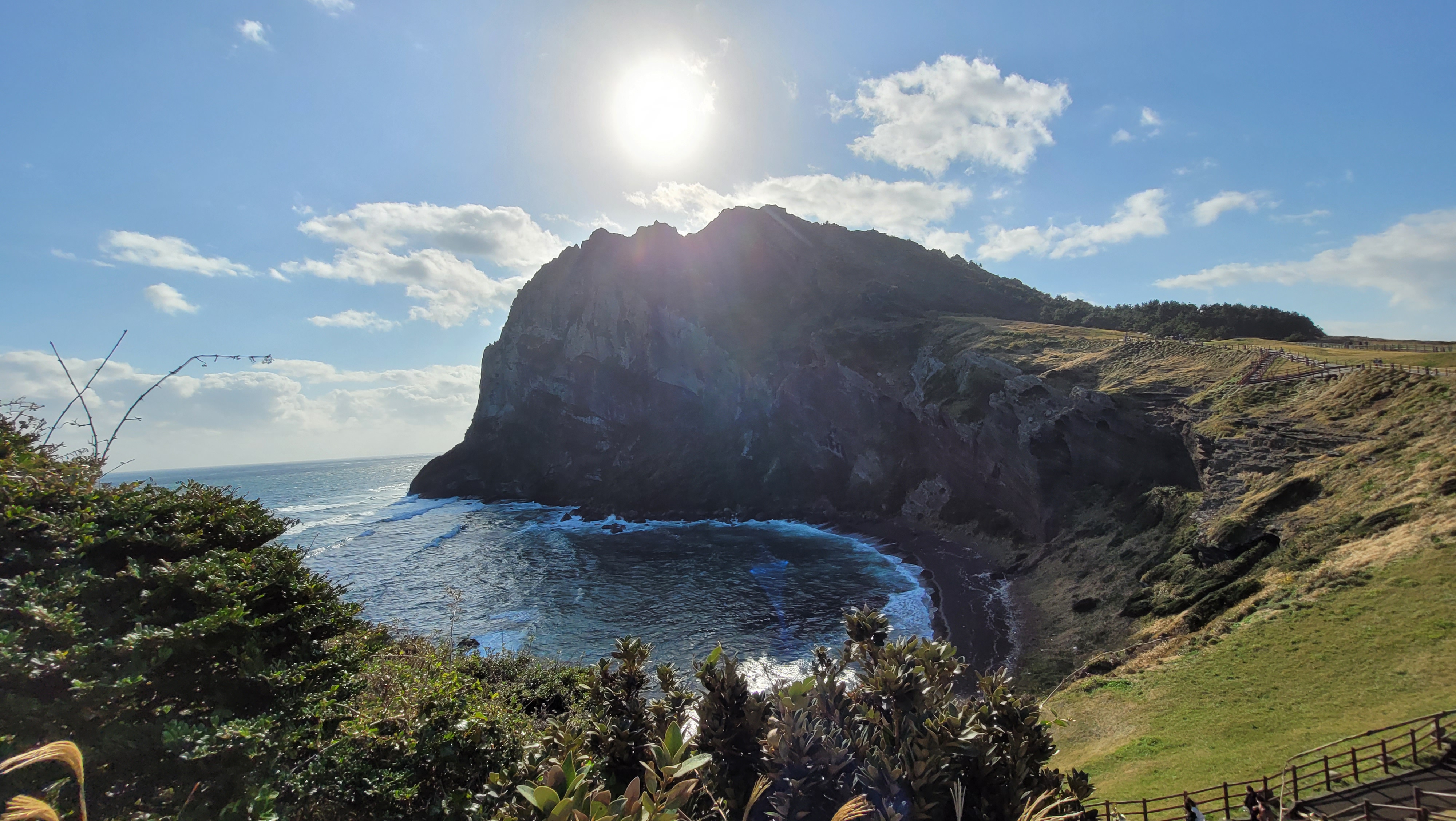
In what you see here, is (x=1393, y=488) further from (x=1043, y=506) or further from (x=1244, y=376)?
(x=1043, y=506)

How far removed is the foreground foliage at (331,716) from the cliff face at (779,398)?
129ft

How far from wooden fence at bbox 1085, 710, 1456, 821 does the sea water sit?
29.2 feet

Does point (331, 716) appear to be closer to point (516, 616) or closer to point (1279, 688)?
point (1279, 688)

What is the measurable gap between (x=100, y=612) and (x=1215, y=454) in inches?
1639

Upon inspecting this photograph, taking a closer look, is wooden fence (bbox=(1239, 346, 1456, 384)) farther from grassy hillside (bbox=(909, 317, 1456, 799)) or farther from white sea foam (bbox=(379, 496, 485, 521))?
white sea foam (bbox=(379, 496, 485, 521))

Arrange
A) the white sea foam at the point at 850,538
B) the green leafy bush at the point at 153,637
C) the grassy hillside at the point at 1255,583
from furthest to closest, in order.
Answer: the white sea foam at the point at 850,538
the grassy hillside at the point at 1255,583
the green leafy bush at the point at 153,637

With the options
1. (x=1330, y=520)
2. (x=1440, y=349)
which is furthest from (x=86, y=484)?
(x=1440, y=349)

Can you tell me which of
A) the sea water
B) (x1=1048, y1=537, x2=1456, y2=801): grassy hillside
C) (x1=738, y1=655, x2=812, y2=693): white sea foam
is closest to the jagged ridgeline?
the sea water

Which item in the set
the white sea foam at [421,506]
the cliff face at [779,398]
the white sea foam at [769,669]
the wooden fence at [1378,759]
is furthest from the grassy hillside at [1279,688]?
the white sea foam at [421,506]

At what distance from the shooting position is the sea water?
33781mm

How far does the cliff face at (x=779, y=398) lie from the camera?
44.8 meters

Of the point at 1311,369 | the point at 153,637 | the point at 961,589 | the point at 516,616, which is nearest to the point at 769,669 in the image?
the point at 961,589

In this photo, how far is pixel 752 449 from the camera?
79000 millimetres

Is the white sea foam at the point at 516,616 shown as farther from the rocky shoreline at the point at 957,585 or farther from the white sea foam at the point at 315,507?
the white sea foam at the point at 315,507
